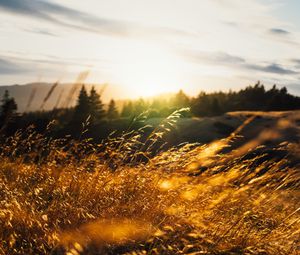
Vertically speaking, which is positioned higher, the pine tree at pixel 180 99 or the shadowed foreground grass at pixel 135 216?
the pine tree at pixel 180 99

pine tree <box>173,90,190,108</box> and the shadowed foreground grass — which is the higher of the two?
pine tree <box>173,90,190,108</box>

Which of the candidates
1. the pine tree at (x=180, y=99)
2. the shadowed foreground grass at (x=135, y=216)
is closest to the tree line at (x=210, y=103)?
the pine tree at (x=180, y=99)

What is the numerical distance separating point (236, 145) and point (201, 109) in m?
34.1

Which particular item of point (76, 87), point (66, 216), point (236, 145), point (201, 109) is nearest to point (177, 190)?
point (66, 216)

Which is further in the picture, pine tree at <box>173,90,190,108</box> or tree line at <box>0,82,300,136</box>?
pine tree at <box>173,90,190,108</box>

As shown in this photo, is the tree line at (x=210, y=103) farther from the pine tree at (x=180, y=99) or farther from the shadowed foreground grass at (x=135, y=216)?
the shadowed foreground grass at (x=135, y=216)

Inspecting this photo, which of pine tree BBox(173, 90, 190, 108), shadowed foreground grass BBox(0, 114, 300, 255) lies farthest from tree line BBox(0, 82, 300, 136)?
shadowed foreground grass BBox(0, 114, 300, 255)

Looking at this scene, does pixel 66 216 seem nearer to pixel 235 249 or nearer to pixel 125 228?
pixel 125 228

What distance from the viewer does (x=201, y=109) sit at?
58.1m

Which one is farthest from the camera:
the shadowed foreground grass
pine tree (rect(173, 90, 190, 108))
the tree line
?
pine tree (rect(173, 90, 190, 108))

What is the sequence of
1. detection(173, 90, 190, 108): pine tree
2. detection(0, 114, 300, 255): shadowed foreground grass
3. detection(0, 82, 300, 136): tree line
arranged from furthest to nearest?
1. detection(173, 90, 190, 108): pine tree
2. detection(0, 82, 300, 136): tree line
3. detection(0, 114, 300, 255): shadowed foreground grass

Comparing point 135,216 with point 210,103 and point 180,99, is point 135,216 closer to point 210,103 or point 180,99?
point 210,103

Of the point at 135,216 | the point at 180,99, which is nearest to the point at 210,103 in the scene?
the point at 180,99

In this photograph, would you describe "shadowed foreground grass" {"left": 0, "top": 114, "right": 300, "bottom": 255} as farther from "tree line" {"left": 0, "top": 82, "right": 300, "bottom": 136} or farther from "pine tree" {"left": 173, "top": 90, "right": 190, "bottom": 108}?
"pine tree" {"left": 173, "top": 90, "right": 190, "bottom": 108}
